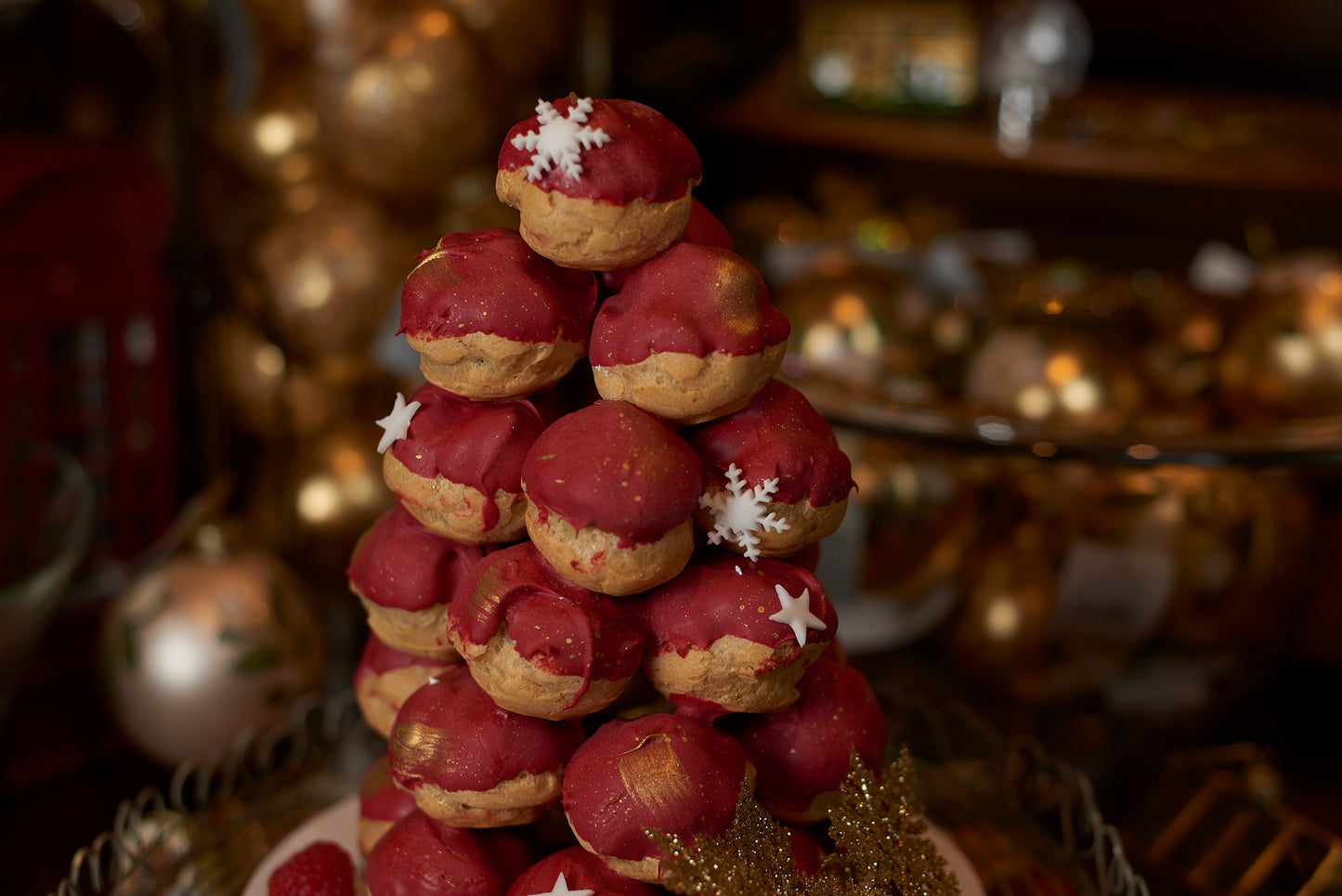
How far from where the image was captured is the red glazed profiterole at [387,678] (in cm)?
→ 65

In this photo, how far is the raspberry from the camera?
0.62m

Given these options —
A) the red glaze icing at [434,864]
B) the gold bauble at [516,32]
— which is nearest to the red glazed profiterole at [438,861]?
the red glaze icing at [434,864]

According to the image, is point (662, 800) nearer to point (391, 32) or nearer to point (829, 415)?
point (829, 415)

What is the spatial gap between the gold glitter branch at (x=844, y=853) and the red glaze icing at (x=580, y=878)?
24 mm

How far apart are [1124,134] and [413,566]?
1303 millimetres

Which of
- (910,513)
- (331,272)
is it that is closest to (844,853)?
(910,513)

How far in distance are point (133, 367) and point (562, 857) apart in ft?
3.80

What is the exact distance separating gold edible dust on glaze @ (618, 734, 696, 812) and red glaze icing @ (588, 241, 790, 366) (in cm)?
19

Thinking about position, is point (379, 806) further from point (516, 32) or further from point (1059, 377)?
point (516, 32)

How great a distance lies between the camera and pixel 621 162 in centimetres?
52

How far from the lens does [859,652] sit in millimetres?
1264

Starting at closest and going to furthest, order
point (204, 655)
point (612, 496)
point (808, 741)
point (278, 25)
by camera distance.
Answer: point (612, 496)
point (808, 741)
point (204, 655)
point (278, 25)

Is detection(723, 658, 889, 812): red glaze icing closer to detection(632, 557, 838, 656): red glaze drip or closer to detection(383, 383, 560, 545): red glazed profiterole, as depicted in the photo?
detection(632, 557, 838, 656): red glaze drip

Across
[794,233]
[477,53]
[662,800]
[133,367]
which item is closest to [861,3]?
[794,233]
